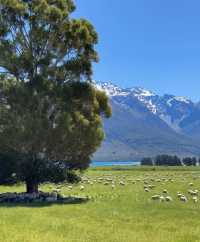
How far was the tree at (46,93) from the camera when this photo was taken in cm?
3622

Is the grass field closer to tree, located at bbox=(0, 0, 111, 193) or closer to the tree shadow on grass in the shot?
the tree shadow on grass

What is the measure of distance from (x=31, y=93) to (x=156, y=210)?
13227 mm

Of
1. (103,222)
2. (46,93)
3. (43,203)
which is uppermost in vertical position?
(46,93)

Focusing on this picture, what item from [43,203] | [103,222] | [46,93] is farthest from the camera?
[46,93]

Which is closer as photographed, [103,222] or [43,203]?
[103,222]

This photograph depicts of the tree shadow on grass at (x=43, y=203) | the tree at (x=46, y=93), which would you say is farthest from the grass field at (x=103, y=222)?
the tree at (x=46, y=93)

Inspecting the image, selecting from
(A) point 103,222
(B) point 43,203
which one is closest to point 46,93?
(B) point 43,203

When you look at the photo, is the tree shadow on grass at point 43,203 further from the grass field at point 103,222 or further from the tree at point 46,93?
the tree at point 46,93

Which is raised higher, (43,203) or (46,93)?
(46,93)

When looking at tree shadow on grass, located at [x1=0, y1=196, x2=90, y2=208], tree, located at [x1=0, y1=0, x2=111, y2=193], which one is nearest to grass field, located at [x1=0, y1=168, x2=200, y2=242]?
tree shadow on grass, located at [x1=0, y1=196, x2=90, y2=208]

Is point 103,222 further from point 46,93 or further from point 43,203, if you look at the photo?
point 46,93

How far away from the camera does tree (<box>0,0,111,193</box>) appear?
3622 cm

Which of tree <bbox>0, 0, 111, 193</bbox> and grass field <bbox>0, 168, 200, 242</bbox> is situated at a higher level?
tree <bbox>0, 0, 111, 193</bbox>

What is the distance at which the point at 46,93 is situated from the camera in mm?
36719
